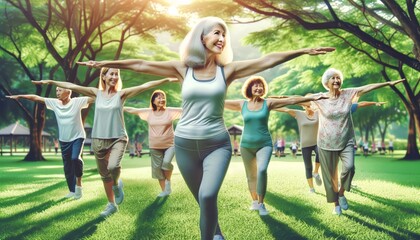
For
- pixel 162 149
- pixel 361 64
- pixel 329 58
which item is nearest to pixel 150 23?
pixel 329 58

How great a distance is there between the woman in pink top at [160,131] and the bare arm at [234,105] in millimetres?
2117

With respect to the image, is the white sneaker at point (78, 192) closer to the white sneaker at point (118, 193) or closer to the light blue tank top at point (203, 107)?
the white sneaker at point (118, 193)

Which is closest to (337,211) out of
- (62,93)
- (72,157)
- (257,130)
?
(257,130)

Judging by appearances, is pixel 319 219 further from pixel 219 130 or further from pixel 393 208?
pixel 219 130

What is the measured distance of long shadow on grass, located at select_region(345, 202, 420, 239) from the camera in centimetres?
584

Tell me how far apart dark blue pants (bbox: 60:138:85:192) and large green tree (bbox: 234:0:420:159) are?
6.96 meters

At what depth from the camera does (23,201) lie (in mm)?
9312

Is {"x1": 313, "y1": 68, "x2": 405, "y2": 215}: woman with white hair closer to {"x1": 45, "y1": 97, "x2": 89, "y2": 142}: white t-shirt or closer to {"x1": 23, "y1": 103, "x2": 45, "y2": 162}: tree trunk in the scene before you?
{"x1": 45, "y1": 97, "x2": 89, "y2": 142}: white t-shirt

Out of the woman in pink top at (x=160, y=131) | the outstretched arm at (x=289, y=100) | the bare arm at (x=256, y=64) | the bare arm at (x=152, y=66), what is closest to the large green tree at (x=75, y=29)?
the woman in pink top at (x=160, y=131)

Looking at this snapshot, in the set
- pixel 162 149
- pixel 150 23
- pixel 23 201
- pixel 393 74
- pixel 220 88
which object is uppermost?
pixel 150 23

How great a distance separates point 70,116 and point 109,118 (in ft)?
6.56

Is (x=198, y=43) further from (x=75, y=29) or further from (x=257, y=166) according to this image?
(x=75, y=29)

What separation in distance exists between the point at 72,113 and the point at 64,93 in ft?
1.40

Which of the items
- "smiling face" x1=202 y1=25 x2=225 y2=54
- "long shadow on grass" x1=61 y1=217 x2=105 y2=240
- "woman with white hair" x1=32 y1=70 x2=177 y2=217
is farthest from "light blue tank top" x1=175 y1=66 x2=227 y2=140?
"woman with white hair" x1=32 y1=70 x2=177 y2=217
